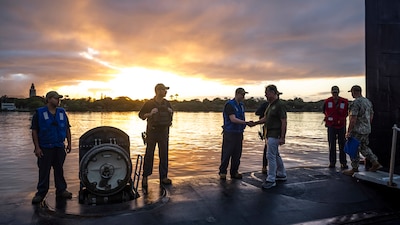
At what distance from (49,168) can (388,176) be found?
20.5ft

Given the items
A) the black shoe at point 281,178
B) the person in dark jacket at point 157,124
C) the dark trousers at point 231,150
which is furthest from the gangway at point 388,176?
the person in dark jacket at point 157,124

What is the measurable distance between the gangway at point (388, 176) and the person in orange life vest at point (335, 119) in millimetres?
1811

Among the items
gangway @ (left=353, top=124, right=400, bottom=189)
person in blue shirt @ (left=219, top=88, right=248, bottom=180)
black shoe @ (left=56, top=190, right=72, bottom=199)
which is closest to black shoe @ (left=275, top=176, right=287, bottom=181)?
person in blue shirt @ (left=219, top=88, right=248, bottom=180)

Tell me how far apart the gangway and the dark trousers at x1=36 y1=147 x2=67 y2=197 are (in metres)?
5.65

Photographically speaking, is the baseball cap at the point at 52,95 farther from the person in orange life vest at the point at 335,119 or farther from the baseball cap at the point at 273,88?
the person in orange life vest at the point at 335,119

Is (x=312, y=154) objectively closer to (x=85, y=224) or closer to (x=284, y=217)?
(x=284, y=217)

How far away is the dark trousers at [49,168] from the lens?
585 centimetres

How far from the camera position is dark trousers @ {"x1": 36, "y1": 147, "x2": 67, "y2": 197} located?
5.85 metres

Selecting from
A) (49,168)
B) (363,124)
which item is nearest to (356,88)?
(363,124)

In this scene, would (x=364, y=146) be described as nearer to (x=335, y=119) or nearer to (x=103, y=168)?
(x=335, y=119)

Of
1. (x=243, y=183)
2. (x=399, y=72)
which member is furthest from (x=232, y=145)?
(x=399, y=72)

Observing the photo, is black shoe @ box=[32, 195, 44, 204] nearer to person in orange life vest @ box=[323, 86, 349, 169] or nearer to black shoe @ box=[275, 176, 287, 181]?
black shoe @ box=[275, 176, 287, 181]

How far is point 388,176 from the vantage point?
6.52 meters

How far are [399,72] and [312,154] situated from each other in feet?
33.9
